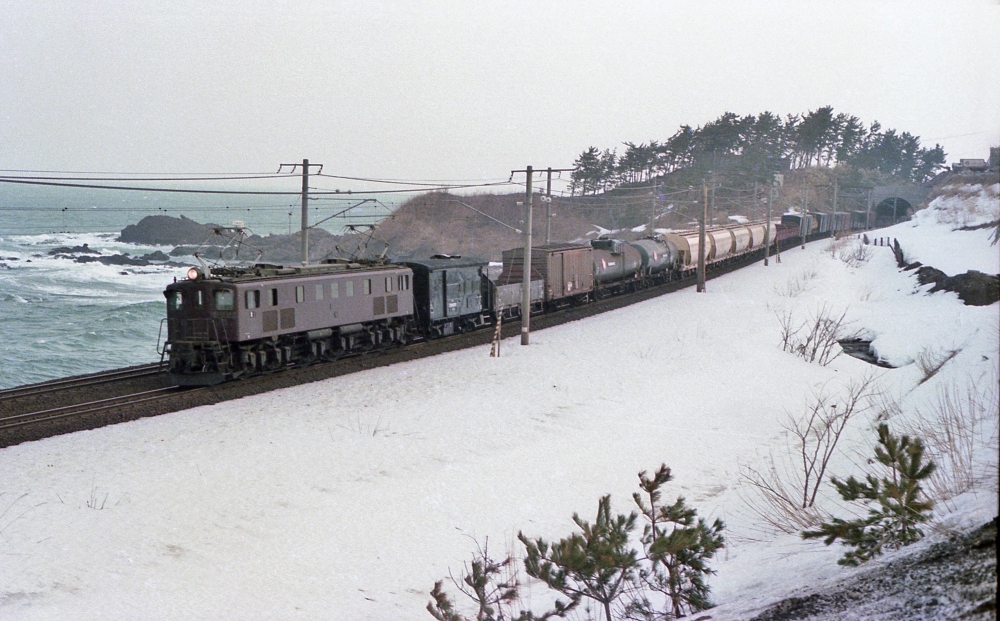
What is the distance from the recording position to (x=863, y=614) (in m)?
5.27

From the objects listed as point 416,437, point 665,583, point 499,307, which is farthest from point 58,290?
point 665,583

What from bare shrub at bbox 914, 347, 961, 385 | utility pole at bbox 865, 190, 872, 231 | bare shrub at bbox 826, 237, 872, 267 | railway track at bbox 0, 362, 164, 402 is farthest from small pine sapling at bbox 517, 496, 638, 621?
utility pole at bbox 865, 190, 872, 231

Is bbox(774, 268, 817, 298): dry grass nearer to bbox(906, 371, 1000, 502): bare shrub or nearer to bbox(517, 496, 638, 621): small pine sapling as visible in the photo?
bbox(906, 371, 1000, 502): bare shrub

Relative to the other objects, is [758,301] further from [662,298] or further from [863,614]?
[863,614]

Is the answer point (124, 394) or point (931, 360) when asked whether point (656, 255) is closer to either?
point (931, 360)

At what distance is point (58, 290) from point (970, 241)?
174 feet

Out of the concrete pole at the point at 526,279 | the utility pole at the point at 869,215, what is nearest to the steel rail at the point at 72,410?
the concrete pole at the point at 526,279

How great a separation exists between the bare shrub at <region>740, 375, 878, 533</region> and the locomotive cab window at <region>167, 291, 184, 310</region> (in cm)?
1374

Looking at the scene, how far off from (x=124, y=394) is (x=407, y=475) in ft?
28.4

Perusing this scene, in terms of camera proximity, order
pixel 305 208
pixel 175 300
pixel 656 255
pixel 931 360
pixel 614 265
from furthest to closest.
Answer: pixel 656 255, pixel 614 265, pixel 305 208, pixel 175 300, pixel 931 360

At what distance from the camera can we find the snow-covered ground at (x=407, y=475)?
9.68 meters

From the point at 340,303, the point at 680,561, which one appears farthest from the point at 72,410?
the point at 680,561

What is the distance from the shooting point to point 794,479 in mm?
14242

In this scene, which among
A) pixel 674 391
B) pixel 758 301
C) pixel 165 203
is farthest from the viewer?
pixel 165 203
